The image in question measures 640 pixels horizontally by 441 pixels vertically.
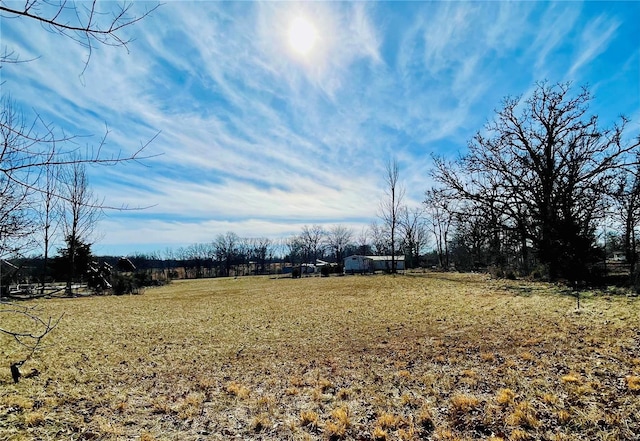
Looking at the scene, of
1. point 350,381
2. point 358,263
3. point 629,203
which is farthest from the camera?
point 358,263

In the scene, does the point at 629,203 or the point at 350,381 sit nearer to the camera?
the point at 350,381

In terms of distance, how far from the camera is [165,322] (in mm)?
11609

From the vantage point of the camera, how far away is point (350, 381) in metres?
5.20

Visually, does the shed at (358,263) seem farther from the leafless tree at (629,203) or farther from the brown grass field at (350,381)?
the brown grass field at (350,381)

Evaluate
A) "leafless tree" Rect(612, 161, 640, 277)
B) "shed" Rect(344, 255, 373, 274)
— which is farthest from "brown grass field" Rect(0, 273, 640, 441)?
"shed" Rect(344, 255, 373, 274)

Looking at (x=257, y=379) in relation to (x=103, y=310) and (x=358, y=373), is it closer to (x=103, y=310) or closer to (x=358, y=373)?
(x=358, y=373)

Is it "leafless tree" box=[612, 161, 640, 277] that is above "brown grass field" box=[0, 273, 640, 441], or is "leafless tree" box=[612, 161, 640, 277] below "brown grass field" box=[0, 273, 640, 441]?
above

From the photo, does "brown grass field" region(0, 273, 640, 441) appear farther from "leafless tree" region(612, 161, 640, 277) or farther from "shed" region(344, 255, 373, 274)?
"shed" region(344, 255, 373, 274)

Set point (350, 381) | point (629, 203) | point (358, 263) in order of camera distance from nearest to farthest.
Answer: point (350, 381) < point (629, 203) < point (358, 263)

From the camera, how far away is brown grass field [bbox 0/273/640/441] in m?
3.62

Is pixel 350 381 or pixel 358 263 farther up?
pixel 358 263

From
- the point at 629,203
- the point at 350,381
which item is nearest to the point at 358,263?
the point at 629,203

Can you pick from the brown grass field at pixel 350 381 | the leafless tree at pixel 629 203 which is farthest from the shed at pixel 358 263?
the brown grass field at pixel 350 381

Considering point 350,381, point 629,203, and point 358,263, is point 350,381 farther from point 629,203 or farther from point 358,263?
point 358,263
